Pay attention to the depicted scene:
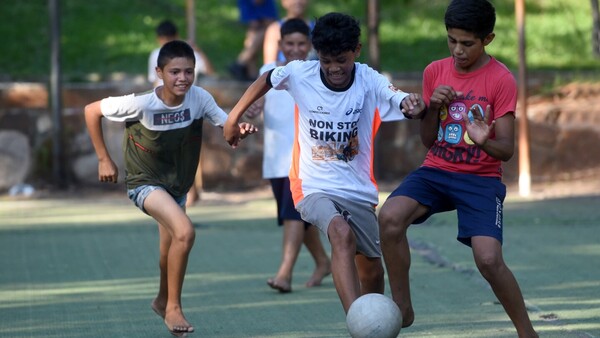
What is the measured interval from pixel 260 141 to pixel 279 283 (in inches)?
230

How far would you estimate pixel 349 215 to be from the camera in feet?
20.1

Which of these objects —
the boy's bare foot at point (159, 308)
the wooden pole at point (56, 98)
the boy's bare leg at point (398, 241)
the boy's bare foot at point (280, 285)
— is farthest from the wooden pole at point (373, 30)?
the boy's bare leg at point (398, 241)

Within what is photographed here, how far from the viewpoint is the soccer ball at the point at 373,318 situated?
17.8 ft

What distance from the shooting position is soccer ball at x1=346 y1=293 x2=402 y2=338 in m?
5.42

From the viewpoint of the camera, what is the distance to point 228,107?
533 inches

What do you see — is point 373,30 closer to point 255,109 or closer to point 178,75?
point 255,109

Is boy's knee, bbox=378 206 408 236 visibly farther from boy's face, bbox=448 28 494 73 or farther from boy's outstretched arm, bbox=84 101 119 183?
boy's outstretched arm, bbox=84 101 119 183

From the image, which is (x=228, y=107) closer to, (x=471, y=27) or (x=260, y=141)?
(x=260, y=141)

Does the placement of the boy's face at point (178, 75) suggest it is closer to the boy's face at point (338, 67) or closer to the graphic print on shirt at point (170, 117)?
the graphic print on shirt at point (170, 117)

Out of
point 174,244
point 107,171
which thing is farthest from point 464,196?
point 107,171

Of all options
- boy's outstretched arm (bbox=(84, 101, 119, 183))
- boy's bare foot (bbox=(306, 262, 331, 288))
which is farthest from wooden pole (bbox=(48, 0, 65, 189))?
boy's outstretched arm (bbox=(84, 101, 119, 183))

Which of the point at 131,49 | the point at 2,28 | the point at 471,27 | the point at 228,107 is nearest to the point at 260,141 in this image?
the point at 228,107

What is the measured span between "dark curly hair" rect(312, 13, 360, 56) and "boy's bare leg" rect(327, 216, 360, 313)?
91 centimetres

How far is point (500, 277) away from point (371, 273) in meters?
0.97
